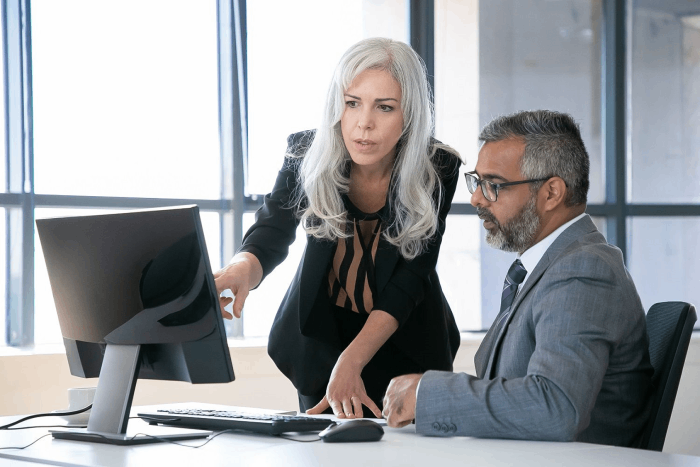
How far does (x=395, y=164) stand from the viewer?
232 centimetres

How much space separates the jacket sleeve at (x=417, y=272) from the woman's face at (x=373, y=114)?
0.67 feet

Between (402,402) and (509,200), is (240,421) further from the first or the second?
(509,200)

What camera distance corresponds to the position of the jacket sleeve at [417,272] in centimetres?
216

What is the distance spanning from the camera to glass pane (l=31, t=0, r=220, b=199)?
426 centimetres

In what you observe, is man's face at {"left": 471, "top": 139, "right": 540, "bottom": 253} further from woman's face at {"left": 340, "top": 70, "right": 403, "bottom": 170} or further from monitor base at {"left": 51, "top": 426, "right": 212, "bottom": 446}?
monitor base at {"left": 51, "top": 426, "right": 212, "bottom": 446}

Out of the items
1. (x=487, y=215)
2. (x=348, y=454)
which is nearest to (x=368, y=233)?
(x=487, y=215)

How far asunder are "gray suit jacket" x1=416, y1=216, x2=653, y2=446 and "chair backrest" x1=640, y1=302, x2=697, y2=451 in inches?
1.4

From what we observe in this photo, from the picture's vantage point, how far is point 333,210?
229 cm

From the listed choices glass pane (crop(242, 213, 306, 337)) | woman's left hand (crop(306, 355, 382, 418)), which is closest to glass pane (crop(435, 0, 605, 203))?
glass pane (crop(242, 213, 306, 337))

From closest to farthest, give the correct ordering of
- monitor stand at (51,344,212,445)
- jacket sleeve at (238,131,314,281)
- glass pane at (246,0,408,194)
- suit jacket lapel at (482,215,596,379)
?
monitor stand at (51,344,212,445), suit jacket lapel at (482,215,596,379), jacket sleeve at (238,131,314,281), glass pane at (246,0,408,194)

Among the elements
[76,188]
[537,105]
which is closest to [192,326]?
[76,188]

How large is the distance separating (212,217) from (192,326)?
313 cm

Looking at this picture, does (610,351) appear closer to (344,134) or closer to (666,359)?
→ (666,359)

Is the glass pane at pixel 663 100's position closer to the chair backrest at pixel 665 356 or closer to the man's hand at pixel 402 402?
the chair backrest at pixel 665 356
